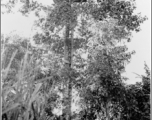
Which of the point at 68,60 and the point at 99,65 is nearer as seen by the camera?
the point at 99,65

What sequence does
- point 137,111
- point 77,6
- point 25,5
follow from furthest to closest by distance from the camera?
point 25,5 → point 77,6 → point 137,111

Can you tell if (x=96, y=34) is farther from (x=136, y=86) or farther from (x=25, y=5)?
(x=25, y=5)

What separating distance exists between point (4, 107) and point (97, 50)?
8.82 m

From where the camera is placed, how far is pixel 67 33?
11305 millimetres

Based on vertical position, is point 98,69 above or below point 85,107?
above

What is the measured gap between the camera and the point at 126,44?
10.5 metres

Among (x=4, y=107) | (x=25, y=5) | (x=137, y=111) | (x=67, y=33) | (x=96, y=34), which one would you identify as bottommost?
(x=4, y=107)

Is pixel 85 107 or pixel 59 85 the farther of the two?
pixel 59 85

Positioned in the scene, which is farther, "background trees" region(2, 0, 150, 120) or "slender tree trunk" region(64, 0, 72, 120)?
"slender tree trunk" region(64, 0, 72, 120)

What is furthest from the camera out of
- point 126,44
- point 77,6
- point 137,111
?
point 126,44

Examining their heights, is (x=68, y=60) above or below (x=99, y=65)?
above

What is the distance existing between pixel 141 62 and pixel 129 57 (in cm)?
116

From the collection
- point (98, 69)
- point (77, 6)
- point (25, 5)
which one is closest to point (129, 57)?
point (98, 69)

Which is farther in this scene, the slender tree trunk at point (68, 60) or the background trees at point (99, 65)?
the slender tree trunk at point (68, 60)
